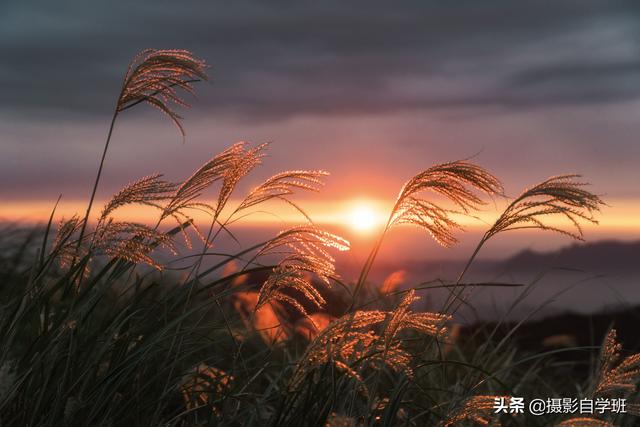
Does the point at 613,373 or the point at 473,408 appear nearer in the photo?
the point at 473,408

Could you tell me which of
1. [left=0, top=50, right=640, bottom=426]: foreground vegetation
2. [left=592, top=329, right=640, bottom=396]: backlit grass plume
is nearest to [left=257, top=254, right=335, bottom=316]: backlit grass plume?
[left=0, top=50, right=640, bottom=426]: foreground vegetation

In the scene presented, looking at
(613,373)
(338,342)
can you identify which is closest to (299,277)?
(338,342)

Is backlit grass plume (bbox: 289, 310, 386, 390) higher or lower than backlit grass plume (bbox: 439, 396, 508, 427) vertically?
higher

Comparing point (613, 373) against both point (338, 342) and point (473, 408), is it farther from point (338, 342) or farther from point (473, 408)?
point (338, 342)

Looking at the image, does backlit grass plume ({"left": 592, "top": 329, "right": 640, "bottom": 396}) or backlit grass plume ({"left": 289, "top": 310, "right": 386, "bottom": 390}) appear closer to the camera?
backlit grass plume ({"left": 289, "top": 310, "right": 386, "bottom": 390})

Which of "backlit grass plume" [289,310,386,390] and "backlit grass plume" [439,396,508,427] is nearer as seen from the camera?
"backlit grass plume" [289,310,386,390]

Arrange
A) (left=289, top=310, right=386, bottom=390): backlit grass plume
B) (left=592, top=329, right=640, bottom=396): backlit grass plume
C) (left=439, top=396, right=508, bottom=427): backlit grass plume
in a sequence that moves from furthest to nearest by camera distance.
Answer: (left=592, top=329, right=640, bottom=396): backlit grass plume → (left=439, top=396, right=508, bottom=427): backlit grass plume → (left=289, top=310, right=386, bottom=390): backlit grass plume

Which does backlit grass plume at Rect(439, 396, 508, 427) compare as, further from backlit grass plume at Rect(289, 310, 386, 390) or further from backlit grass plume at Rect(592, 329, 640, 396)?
backlit grass plume at Rect(592, 329, 640, 396)

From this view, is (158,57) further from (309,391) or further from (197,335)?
(309,391)

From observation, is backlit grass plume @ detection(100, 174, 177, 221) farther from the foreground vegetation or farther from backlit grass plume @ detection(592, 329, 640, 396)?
backlit grass plume @ detection(592, 329, 640, 396)

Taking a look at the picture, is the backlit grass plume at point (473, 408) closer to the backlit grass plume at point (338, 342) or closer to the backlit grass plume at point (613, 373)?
the backlit grass plume at point (338, 342)

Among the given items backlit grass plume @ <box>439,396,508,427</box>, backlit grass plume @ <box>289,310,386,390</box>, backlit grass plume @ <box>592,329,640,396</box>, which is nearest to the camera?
backlit grass plume @ <box>289,310,386,390</box>

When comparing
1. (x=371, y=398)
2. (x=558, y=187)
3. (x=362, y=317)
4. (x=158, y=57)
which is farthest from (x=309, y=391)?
(x=158, y=57)

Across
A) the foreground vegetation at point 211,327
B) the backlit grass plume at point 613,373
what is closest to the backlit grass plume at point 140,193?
the foreground vegetation at point 211,327
